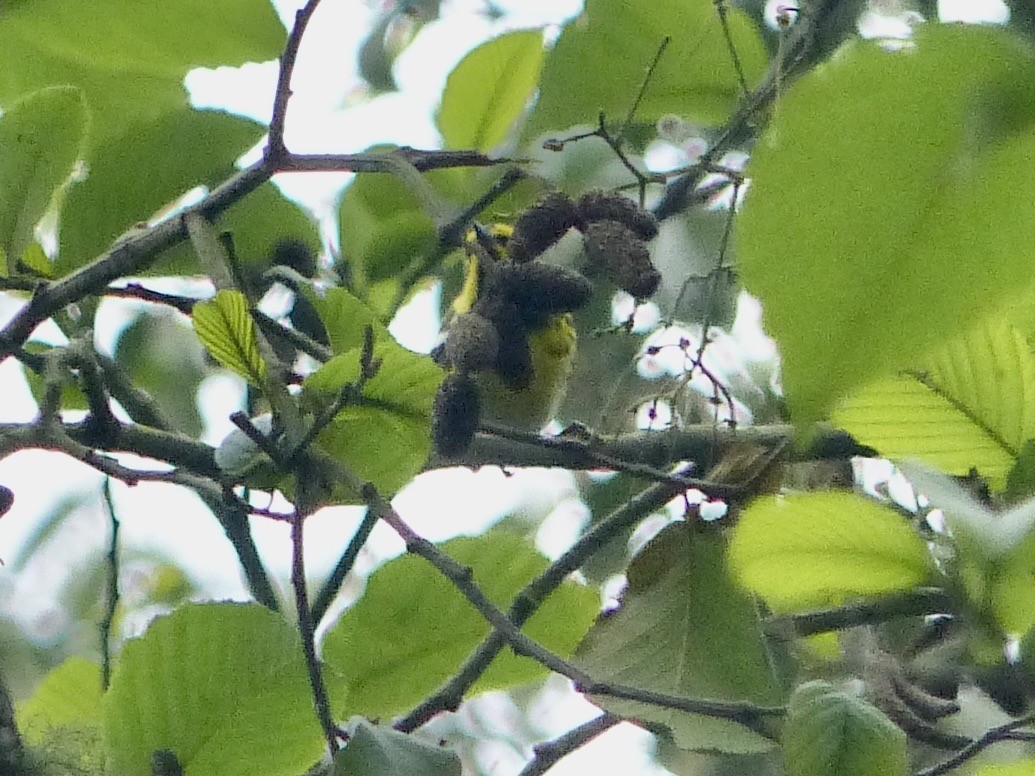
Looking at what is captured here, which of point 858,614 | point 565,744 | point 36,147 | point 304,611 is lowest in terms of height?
point 565,744

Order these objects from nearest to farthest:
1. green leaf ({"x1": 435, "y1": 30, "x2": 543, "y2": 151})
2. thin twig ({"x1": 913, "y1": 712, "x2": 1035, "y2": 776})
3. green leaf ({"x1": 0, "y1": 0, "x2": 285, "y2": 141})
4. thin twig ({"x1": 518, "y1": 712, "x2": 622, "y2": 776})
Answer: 1. thin twig ({"x1": 913, "y1": 712, "x2": 1035, "y2": 776})
2. green leaf ({"x1": 0, "y1": 0, "x2": 285, "y2": 141})
3. thin twig ({"x1": 518, "y1": 712, "x2": 622, "y2": 776})
4. green leaf ({"x1": 435, "y1": 30, "x2": 543, "y2": 151})

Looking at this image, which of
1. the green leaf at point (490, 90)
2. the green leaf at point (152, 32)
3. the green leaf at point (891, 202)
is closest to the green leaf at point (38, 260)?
the green leaf at point (152, 32)

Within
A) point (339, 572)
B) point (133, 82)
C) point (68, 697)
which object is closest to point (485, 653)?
point (339, 572)

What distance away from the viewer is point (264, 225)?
0.66 m

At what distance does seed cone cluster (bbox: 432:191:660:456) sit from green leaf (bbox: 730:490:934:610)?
12 cm

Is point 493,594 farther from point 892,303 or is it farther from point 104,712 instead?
point 892,303

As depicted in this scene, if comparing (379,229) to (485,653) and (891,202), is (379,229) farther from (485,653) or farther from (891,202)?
A: (891,202)

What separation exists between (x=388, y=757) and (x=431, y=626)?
215 millimetres

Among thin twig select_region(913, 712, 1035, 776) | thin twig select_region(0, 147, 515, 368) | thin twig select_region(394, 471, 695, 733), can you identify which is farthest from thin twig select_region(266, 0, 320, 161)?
thin twig select_region(913, 712, 1035, 776)

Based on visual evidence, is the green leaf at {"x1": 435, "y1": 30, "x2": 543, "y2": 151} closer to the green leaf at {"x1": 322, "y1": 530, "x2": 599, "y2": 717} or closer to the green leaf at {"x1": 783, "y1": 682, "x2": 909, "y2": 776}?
the green leaf at {"x1": 322, "y1": 530, "x2": 599, "y2": 717}

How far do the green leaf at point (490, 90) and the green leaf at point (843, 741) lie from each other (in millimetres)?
444

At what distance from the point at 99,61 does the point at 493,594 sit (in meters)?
0.29

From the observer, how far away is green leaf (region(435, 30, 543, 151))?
700 millimetres

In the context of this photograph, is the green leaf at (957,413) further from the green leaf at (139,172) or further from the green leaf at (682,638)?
the green leaf at (139,172)
